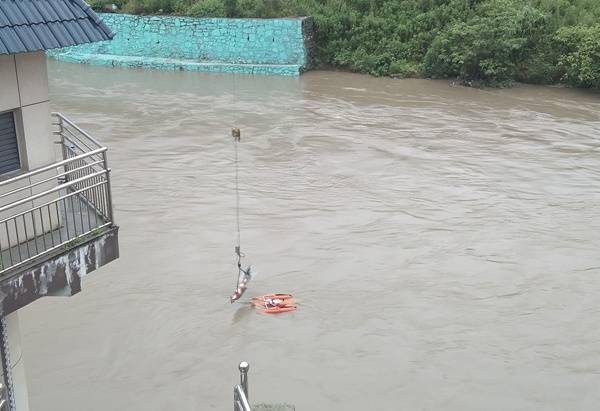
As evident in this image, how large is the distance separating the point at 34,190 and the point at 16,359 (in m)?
1.26

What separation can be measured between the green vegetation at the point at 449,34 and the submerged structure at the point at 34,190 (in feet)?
57.0

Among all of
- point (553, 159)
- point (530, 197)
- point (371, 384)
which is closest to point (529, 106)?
point (553, 159)

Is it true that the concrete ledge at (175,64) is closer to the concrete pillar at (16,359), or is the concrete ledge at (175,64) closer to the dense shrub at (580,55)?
the dense shrub at (580,55)

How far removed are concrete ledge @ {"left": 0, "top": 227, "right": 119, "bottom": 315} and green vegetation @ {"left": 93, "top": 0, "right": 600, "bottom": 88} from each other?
17.4 meters

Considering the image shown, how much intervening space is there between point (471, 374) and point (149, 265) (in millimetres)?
4815

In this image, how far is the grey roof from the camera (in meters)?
4.73

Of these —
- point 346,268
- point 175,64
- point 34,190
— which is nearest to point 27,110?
point 34,190

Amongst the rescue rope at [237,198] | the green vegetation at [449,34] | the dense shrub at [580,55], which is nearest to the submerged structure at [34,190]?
the rescue rope at [237,198]

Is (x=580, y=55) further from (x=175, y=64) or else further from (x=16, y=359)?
(x=16, y=359)

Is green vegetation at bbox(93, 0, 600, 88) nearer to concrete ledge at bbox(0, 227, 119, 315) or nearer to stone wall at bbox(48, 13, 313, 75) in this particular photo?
stone wall at bbox(48, 13, 313, 75)

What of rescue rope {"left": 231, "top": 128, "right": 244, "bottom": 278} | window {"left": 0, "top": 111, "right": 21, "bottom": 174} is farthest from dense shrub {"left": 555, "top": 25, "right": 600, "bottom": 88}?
window {"left": 0, "top": 111, "right": 21, "bottom": 174}

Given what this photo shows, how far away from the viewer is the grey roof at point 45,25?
4.73m

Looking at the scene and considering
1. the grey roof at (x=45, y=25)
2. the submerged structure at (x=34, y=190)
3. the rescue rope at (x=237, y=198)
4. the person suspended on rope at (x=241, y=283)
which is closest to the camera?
A: the grey roof at (x=45, y=25)

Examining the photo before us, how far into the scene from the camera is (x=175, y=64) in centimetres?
2402
